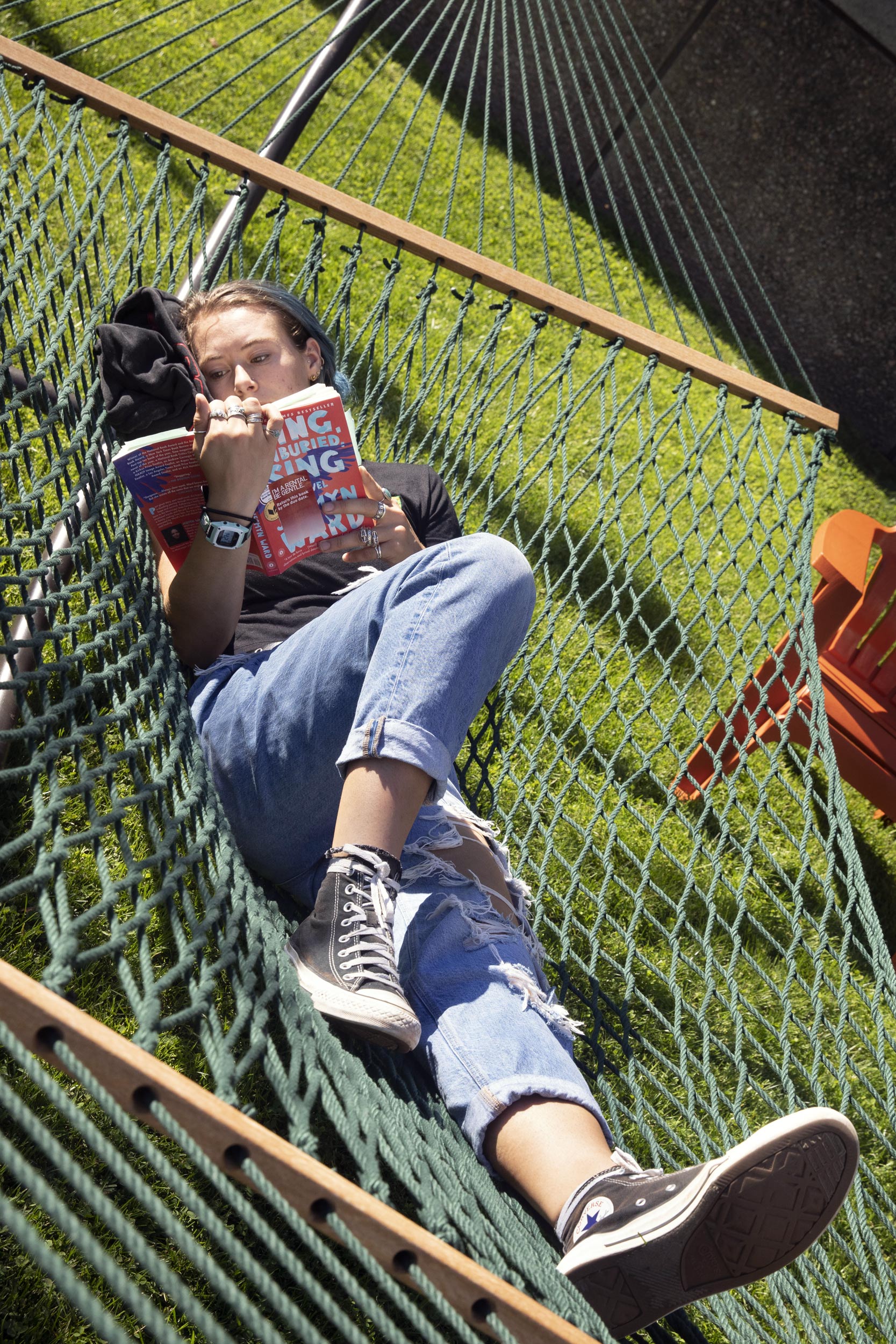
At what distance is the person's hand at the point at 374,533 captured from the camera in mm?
1514

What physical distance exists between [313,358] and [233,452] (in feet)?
1.48

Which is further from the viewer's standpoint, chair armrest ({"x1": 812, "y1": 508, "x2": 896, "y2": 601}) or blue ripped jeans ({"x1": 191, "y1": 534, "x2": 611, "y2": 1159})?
chair armrest ({"x1": 812, "y1": 508, "x2": 896, "y2": 601})

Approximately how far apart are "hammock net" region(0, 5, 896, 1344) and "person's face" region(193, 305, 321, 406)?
0.60 ft

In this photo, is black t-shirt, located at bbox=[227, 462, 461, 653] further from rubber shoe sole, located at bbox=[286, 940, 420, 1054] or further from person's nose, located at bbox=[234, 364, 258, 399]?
rubber shoe sole, located at bbox=[286, 940, 420, 1054]

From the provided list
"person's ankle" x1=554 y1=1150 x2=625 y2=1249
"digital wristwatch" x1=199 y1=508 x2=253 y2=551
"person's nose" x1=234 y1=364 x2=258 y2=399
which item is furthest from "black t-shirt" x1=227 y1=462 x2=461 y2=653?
"person's ankle" x1=554 y1=1150 x2=625 y2=1249

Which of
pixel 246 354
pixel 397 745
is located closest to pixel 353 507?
pixel 246 354

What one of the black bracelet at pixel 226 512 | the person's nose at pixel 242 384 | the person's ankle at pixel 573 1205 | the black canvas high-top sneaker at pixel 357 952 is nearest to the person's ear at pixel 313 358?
the person's nose at pixel 242 384

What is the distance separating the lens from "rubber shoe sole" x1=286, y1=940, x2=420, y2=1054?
1045mm

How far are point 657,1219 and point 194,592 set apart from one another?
0.88 meters

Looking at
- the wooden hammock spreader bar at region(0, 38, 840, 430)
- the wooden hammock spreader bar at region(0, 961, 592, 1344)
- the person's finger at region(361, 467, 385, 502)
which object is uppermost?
the wooden hammock spreader bar at region(0, 38, 840, 430)

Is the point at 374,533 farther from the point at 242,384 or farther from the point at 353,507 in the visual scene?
the point at 242,384

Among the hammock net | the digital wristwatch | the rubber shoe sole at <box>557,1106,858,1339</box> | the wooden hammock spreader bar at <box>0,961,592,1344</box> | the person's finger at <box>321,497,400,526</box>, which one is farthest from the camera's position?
the person's finger at <box>321,497,400,526</box>

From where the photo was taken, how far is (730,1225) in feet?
3.09

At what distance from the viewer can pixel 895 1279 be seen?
1436 millimetres
